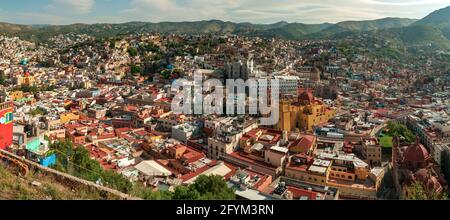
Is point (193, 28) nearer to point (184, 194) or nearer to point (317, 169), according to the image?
point (317, 169)

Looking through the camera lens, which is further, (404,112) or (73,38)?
(73,38)

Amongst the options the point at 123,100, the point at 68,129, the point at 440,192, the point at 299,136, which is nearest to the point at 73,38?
the point at 123,100

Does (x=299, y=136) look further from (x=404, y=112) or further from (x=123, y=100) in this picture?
(x=123, y=100)

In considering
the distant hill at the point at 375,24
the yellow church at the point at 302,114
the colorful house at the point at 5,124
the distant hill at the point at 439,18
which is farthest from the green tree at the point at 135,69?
the distant hill at the point at 439,18

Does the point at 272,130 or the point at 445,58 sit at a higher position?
the point at 445,58

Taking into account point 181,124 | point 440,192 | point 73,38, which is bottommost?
point 440,192

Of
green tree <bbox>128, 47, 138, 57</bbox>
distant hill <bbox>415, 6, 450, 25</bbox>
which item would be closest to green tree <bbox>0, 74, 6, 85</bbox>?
green tree <bbox>128, 47, 138, 57</bbox>

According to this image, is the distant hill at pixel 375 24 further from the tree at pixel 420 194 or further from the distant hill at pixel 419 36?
the tree at pixel 420 194
